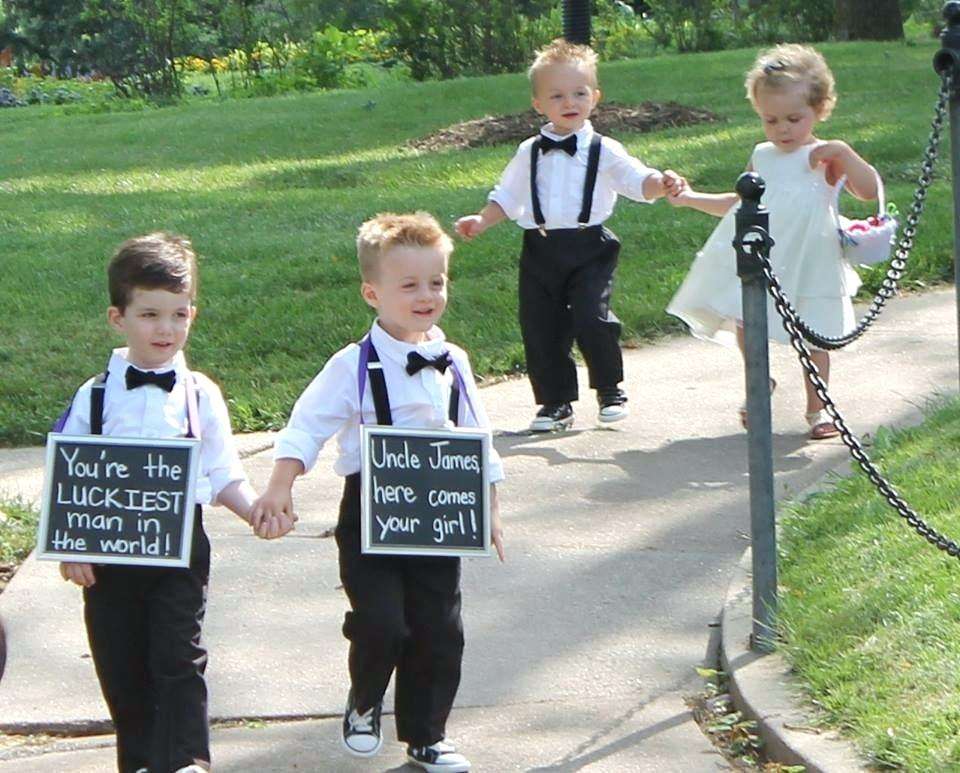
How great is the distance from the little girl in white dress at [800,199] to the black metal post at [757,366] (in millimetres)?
2269

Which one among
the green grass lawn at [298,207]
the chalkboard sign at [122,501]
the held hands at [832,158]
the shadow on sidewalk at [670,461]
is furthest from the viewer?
the green grass lawn at [298,207]

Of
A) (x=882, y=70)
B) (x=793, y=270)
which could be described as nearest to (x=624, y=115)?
(x=882, y=70)

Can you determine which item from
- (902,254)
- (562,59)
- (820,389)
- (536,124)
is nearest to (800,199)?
(562,59)

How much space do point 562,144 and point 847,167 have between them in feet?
3.93

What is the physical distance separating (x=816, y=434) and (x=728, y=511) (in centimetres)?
99

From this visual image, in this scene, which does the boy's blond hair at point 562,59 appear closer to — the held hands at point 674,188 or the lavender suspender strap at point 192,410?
the held hands at point 674,188

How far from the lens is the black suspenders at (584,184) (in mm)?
7172

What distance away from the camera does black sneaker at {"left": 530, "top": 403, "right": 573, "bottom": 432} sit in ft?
23.7

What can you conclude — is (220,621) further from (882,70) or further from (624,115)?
(882,70)

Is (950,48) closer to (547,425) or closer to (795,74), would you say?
(795,74)

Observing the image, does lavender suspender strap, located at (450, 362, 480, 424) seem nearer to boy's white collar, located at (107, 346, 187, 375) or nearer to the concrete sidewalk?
boy's white collar, located at (107, 346, 187, 375)

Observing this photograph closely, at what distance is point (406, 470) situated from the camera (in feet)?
13.3

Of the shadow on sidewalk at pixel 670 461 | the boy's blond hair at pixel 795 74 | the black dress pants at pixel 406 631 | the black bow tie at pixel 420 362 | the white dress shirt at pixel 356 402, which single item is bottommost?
the shadow on sidewalk at pixel 670 461

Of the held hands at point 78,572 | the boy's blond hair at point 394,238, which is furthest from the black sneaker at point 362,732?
the boy's blond hair at point 394,238
